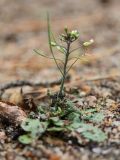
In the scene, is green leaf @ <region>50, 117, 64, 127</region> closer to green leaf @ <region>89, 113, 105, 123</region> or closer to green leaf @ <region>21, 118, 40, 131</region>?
green leaf @ <region>21, 118, 40, 131</region>

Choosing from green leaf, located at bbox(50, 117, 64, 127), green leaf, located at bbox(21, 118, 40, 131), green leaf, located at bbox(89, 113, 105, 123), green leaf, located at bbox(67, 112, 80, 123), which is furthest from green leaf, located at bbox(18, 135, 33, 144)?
green leaf, located at bbox(89, 113, 105, 123)

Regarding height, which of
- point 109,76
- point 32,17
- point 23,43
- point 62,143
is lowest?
point 62,143

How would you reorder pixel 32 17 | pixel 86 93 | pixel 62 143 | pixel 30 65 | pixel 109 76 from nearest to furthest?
pixel 62 143 → pixel 86 93 → pixel 109 76 → pixel 30 65 → pixel 32 17

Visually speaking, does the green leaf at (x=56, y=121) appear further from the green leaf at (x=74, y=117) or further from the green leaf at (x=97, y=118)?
the green leaf at (x=97, y=118)

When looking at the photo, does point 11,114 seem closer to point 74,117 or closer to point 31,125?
point 31,125

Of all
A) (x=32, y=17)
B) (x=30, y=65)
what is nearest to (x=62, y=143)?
(x=30, y=65)

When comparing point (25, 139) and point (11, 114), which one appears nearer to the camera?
point (25, 139)

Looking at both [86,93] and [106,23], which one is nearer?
[86,93]

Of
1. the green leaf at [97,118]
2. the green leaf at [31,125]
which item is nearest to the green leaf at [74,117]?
the green leaf at [97,118]

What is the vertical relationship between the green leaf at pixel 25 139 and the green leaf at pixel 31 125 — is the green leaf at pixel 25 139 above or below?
below

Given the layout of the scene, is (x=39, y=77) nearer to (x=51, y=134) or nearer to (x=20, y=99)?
(x=20, y=99)

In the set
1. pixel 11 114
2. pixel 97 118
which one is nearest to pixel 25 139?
pixel 11 114
